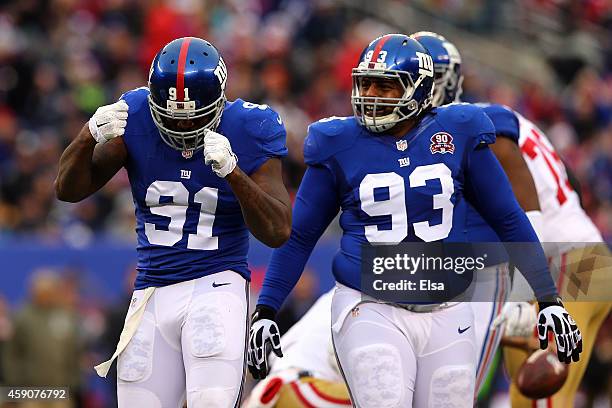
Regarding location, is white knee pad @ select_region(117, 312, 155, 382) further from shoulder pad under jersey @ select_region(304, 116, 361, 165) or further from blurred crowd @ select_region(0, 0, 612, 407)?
blurred crowd @ select_region(0, 0, 612, 407)

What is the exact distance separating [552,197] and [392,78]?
167cm

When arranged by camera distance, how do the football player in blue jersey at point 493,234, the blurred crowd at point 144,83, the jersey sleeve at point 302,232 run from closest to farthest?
1. the jersey sleeve at point 302,232
2. the football player in blue jersey at point 493,234
3. the blurred crowd at point 144,83

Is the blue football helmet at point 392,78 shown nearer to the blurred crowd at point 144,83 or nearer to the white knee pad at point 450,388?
the white knee pad at point 450,388

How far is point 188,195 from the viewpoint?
15.8 ft

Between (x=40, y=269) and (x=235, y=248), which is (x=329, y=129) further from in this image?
(x=40, y=269)

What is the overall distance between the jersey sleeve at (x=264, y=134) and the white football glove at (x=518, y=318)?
5.45ft

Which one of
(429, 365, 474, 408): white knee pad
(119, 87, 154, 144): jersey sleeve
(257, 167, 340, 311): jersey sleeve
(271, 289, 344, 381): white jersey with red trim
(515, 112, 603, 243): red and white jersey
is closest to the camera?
(429, 365, 474, 408): white knee pad

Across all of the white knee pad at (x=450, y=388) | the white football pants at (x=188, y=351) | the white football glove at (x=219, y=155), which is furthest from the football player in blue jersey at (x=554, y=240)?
the white football glove at (x=219, y=155)

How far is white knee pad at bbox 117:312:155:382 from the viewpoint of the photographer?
4672 millimetres

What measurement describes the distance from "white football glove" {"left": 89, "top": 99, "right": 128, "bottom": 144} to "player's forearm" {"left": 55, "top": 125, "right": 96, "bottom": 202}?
0.04m

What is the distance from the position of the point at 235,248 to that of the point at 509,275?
157 cm

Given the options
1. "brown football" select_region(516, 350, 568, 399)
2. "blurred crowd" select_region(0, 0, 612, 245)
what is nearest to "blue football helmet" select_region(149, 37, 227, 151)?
"brown football" select_region(516, 350, 568, 399)

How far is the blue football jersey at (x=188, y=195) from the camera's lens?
482cm

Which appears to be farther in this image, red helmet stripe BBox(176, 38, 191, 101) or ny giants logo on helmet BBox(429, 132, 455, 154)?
ny giants logo on helmet BBox(429, 132, 455, 154)
